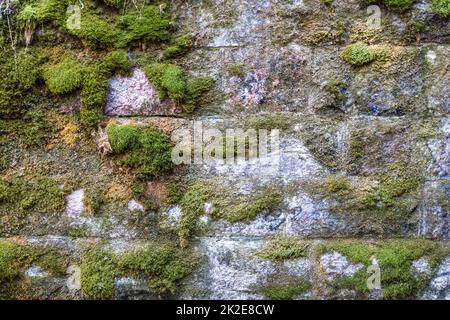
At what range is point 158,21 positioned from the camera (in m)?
2.12

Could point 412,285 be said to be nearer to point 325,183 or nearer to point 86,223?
point 325,183

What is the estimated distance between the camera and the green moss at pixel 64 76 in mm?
2113

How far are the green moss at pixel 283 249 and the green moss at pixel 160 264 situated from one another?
36 cm

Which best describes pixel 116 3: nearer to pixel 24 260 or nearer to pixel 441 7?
pixel 24 260

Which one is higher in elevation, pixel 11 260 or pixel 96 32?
pixel 96 32

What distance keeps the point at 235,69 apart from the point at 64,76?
0.80 meters

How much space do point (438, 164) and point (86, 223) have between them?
1.71 meters

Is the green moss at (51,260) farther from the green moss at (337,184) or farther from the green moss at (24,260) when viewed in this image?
the green moss at (337,184)

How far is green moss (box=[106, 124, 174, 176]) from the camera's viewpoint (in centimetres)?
211

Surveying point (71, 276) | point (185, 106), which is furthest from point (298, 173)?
point (71, 276)

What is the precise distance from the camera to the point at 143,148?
213 cm

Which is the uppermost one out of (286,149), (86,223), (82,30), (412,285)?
(82,30)

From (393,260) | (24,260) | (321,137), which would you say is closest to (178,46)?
(321,137)

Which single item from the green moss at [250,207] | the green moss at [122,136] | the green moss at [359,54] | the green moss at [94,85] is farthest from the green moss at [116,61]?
the green moss at [359,54]
